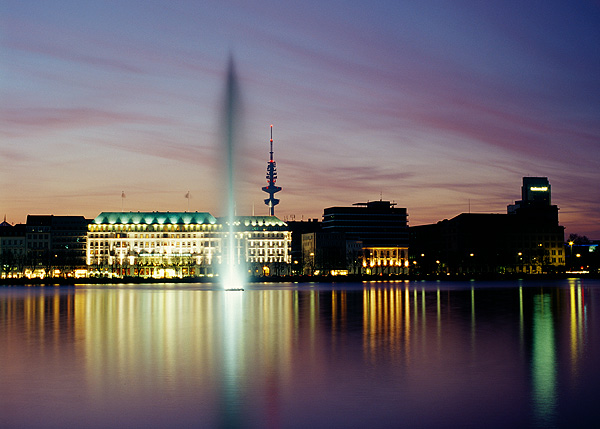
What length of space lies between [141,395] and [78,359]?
33.4ft

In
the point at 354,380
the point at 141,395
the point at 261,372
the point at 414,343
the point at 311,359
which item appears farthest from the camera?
the point at 414,343

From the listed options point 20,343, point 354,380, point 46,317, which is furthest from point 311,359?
point 46,317

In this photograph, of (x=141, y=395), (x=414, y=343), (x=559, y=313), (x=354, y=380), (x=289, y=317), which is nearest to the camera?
(x=141, y=395)

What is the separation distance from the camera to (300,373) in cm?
3105

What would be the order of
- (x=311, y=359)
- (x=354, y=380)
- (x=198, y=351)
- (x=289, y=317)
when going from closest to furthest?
(x=354, y=380) < (x=311, y=359) < (x=198, y=351) < (x=289, y=317)

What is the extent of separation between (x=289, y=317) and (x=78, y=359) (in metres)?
27.1

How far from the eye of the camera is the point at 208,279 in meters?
200

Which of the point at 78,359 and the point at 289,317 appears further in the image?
the point at 289,317

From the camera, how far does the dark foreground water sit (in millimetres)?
22891

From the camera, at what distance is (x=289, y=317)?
60750 millimetres

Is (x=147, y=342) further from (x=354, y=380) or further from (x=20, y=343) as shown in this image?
(x=354, y=380)

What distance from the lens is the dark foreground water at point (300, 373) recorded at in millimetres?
22891

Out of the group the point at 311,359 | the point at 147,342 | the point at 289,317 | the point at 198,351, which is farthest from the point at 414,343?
the point at 289,317

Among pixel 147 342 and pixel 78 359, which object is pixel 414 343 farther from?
pixel 78 359
